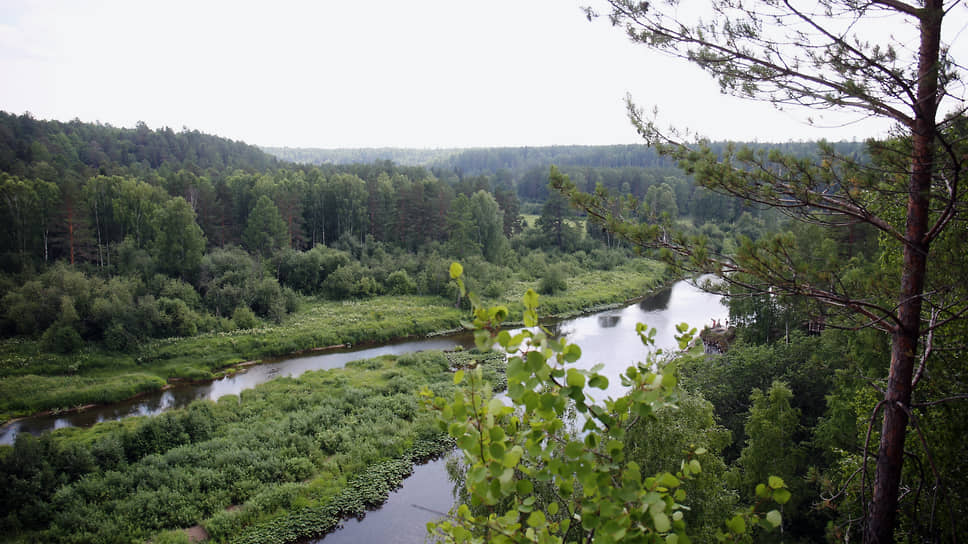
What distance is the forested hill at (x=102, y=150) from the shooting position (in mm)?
40906

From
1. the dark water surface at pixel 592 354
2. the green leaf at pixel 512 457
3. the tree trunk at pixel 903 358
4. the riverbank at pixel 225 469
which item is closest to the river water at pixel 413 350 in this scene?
the dark water surface at pixel 592 354

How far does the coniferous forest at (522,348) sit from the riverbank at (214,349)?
0.15m

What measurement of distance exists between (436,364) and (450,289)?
1251 cm

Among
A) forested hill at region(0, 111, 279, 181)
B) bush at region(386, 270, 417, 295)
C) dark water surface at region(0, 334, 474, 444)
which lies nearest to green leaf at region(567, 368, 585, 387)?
dark water surface at region(0, 334, 474, 444)

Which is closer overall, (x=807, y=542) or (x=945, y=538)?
(x=945, y=538)

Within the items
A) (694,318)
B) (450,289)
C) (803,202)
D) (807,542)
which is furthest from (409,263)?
(803,202)

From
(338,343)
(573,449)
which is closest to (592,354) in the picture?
(338,343)

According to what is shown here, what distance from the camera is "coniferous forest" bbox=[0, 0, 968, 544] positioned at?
8.17 feet

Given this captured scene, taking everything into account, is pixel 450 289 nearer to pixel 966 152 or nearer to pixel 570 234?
pixel 570 234

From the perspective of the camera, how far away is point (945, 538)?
214 inches

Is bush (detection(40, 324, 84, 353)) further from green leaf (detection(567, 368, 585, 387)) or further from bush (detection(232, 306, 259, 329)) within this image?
green leaf (detection(567, 368, 585, 387))

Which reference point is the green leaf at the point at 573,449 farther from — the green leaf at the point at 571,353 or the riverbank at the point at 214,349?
the riverbank at the point at 214,349

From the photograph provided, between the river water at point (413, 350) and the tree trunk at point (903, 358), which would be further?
the river water at point (413, 350)

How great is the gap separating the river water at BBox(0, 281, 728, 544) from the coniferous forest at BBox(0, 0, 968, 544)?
58 centimetres
